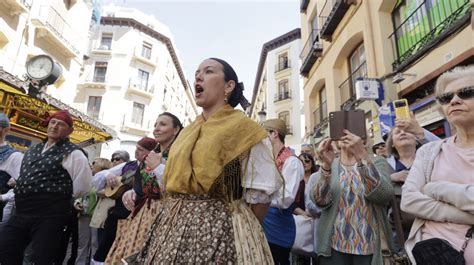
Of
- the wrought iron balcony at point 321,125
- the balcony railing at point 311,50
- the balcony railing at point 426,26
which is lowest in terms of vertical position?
the wrought iron balcony at point 321,125

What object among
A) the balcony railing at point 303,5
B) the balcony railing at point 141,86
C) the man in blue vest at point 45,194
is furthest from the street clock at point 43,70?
the balcony railing at point 141,86

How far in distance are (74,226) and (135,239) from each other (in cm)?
360

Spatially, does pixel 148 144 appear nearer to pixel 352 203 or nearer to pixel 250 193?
pixel 250 193

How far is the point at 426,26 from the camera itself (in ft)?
20.8

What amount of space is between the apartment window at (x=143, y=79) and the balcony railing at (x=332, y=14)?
1873cm

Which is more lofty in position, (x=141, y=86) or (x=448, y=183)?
(x=141, y=86)

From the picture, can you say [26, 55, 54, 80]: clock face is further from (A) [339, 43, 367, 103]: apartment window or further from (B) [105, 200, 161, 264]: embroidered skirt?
(A) [339, 43, 367, 103]: apartment window

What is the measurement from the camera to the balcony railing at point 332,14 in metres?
9.53

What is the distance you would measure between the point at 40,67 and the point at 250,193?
350 inches

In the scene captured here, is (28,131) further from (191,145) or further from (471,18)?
(471,18)

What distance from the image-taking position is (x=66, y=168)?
2773mm

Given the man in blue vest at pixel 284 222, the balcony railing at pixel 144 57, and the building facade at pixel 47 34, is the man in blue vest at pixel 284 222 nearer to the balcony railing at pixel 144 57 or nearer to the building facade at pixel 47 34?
the building facade at pixel 47 34

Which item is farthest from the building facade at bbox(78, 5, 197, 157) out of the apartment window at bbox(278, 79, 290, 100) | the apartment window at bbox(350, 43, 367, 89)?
the apartment window at bbox(350, 43, 367, 89)

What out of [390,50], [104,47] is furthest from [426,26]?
[104,47]
